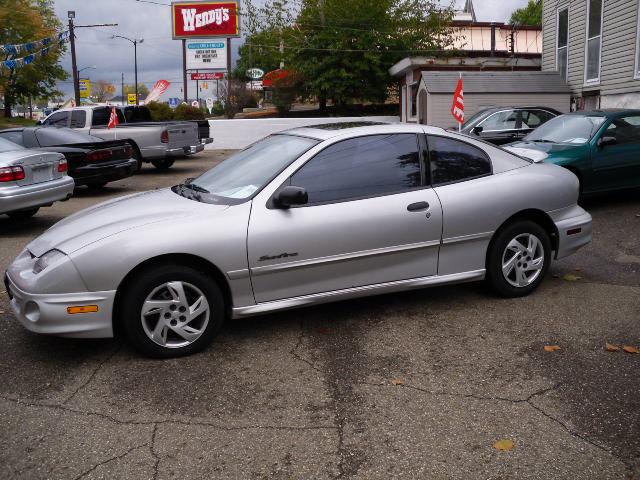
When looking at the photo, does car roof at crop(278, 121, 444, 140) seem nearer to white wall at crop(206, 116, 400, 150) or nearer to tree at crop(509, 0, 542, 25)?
white wall at crop(206, 116, 400, 150)

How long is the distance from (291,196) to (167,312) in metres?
1.14

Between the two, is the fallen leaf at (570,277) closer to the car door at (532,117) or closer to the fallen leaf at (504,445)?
the fallen leaf at (504,445)

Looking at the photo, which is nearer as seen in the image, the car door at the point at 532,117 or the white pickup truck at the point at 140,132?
the car door at the point at 532,117

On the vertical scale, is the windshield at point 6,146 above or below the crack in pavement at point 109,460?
above

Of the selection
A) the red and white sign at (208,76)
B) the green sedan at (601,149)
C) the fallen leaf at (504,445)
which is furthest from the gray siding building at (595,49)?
the red and white sign at (208,76)

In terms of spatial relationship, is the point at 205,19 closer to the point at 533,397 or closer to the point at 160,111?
the point at 160,111

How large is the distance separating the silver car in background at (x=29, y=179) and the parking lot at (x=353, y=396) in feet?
11.3

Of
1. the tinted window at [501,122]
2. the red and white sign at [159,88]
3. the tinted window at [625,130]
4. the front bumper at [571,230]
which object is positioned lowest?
the front bumper at [571,230]

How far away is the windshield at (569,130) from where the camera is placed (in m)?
9.95

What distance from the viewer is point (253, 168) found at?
17.3 feet

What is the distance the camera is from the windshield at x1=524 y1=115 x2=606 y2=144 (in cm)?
995

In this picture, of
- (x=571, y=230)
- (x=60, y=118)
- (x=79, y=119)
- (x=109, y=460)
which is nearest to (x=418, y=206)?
(x=571, y=230)

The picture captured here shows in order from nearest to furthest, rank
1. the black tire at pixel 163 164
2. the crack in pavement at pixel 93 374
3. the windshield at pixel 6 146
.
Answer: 1. the crack in pavement at pixel 93 374
2. the windshield at pixel 6 146
3. the black tire at pixel 163 164

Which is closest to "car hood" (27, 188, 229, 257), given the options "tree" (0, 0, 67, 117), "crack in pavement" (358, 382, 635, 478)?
"crack in pavement" (358, 382, 635, 478)
